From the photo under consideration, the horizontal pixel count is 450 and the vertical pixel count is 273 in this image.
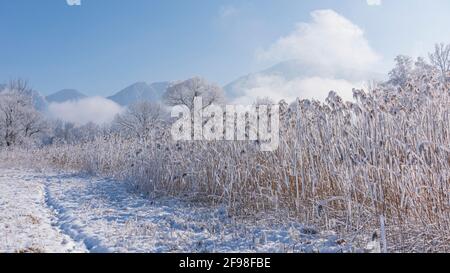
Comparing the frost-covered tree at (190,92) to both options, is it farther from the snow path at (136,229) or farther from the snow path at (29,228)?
the snow path at (136,229)

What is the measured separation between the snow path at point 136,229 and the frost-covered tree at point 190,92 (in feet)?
112

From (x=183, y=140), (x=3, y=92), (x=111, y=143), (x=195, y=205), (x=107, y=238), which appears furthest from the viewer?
(x=3, y=92)

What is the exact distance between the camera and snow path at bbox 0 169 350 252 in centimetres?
253

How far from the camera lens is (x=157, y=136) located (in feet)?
22.5

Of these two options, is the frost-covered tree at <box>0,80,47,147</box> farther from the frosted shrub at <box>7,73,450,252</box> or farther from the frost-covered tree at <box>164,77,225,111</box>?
the frosted shrub at <box>7,73,450,252</box>

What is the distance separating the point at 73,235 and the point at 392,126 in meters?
3.21

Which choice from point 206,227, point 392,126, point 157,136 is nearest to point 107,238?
point 206,227

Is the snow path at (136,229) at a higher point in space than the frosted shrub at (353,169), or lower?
lower

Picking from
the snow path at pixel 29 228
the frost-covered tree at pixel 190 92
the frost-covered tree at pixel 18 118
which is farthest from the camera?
the frost-covered tree at pixel 190 92

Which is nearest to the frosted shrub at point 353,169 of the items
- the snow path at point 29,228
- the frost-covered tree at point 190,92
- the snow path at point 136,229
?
the snow path at point 136,229

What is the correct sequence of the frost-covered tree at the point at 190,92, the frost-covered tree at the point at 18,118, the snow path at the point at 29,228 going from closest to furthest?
the snow path at the point at 29,228 < the frost-covered tree at the point at 18,118 < the frost-covered tree at the point at 190,92

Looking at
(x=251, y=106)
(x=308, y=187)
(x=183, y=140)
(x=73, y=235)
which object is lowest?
(x=73, y=235)

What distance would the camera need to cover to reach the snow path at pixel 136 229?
253 cm
